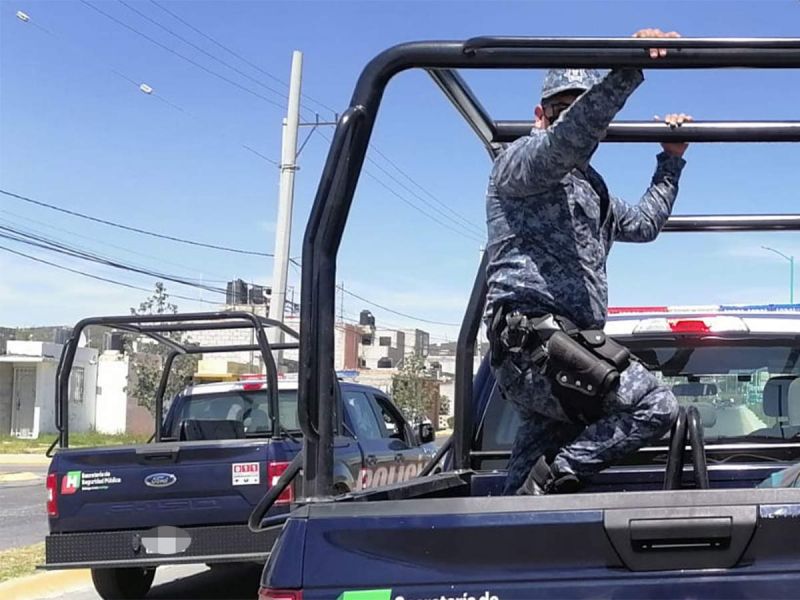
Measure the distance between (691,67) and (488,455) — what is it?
7.31ft

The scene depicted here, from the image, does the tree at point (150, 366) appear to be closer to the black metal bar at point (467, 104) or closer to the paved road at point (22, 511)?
the paved road at point (22, 511)

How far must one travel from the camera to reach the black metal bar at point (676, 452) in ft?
10.7

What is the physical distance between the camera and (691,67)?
238 cm

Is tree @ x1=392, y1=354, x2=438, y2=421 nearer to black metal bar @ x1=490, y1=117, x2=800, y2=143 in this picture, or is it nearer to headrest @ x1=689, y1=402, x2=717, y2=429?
headrest @ x1=689, y1=402, x2=717, y2=429

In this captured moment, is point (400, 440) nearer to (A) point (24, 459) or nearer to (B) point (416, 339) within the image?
(A) point (24, 459)

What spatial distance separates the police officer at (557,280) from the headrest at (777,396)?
1.49 metres

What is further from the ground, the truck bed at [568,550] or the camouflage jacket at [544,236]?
the camouflage jacket at [544,236]

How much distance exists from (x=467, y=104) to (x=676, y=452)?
142 cm

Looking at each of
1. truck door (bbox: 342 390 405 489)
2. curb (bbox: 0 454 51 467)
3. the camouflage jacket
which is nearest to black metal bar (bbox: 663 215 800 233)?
the camouflage jacket

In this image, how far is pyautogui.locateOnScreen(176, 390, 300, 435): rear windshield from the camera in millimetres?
9344

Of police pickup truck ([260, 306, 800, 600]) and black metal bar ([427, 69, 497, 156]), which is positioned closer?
police pickup truck ([260, 306, 800, 600])

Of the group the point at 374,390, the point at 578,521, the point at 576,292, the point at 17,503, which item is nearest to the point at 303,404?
the point at 578,521

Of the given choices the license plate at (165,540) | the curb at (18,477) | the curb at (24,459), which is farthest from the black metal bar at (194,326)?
the curb at (24,459)

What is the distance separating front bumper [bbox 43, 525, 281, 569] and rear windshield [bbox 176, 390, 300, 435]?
6.58 feet
